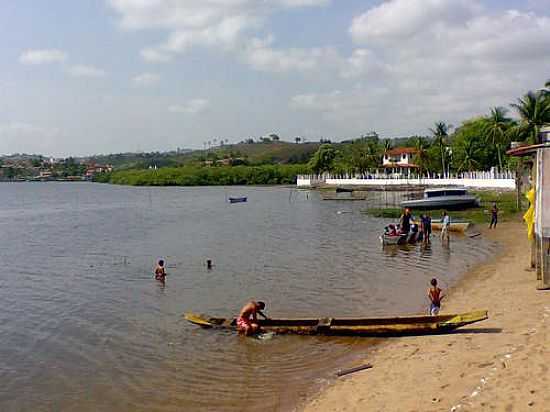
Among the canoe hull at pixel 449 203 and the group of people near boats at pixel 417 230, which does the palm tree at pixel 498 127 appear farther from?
the group of people near boats at pixel 417 230

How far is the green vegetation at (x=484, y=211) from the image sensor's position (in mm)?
44463

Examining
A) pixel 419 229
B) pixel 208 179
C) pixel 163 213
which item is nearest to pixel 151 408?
pixel 419 229

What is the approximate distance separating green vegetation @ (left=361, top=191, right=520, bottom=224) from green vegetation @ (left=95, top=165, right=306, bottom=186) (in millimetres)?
103461

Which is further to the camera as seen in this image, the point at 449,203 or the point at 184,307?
the point at 449,203

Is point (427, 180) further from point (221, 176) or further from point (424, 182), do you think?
point (221, 176)

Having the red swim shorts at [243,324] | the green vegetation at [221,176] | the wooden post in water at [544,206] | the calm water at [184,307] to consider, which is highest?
the green vegetation at [221,176]

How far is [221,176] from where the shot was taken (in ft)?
572

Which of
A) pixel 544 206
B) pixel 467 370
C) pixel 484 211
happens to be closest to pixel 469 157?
pixel 484 211

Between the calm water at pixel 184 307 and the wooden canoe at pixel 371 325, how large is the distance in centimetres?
30

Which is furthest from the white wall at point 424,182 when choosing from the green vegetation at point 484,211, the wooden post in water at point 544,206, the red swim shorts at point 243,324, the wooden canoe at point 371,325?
the red swim shorts at point 243,324

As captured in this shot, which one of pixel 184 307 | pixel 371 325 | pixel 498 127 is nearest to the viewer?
pixel 371 325

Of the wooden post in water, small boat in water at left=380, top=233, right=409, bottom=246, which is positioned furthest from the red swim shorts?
small boat in water at left=380, top=233, right=409, bottom=246

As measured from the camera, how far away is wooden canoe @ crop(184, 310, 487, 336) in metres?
14.2

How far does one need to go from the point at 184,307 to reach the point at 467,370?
40.0ft
